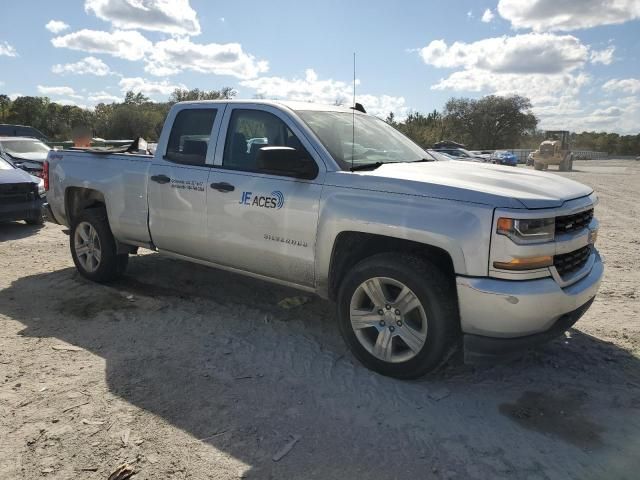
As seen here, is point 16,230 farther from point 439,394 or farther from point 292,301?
point 439,394

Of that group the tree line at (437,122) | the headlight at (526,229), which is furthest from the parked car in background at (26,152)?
the tree line at (437,122)

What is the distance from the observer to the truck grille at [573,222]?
11.2 ft

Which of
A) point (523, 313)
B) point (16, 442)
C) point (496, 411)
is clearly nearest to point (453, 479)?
point (496, 411)

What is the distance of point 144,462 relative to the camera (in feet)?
9.25

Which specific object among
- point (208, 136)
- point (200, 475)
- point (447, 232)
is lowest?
point (200, 475)

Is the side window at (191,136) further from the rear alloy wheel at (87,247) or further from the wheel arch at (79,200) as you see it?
the rear alloy wheel at (87,247)

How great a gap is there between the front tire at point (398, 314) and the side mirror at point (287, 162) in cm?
83

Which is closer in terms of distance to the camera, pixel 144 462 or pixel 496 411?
pixel 144 462

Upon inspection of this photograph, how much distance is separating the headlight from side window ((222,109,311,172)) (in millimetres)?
1858

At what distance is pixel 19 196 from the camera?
31.1 ft

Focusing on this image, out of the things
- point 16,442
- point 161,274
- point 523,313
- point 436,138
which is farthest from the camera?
point 436,138

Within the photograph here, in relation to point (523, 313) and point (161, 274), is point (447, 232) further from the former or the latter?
point (161, 274)

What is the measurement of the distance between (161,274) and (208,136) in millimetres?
2313

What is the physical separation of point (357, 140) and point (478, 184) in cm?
128
